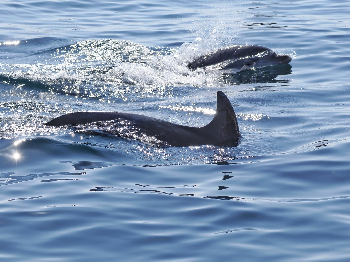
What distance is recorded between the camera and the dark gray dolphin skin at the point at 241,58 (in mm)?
16062

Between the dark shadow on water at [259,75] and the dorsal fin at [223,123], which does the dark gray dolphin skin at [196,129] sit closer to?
the dorsal fin at [223,123]

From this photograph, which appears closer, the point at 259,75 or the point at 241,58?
the point at 259,75

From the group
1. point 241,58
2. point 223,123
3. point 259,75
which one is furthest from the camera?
point 241,58

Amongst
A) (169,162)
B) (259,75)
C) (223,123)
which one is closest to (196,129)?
(223,123)

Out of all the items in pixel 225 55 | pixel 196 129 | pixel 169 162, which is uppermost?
pixel 225 55

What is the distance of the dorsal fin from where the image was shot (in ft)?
29.4

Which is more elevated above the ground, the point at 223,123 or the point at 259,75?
the point at 223,123

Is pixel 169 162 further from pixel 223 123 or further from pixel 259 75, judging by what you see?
pixel 259 75

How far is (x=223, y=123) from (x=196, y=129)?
40 cm

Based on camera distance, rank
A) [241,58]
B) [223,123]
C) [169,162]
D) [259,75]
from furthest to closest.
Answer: [241,58] → [259,75] → [223,123] → [169,162]

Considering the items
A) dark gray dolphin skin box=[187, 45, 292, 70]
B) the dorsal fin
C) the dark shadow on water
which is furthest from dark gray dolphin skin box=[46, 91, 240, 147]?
dark gray dolphin skin box=[187, 45, 292, 70]

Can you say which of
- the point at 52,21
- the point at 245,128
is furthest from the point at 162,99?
the point at 52,21

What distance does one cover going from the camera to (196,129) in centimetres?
909

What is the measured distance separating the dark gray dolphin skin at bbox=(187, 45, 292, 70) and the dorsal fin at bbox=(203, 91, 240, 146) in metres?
6.97
